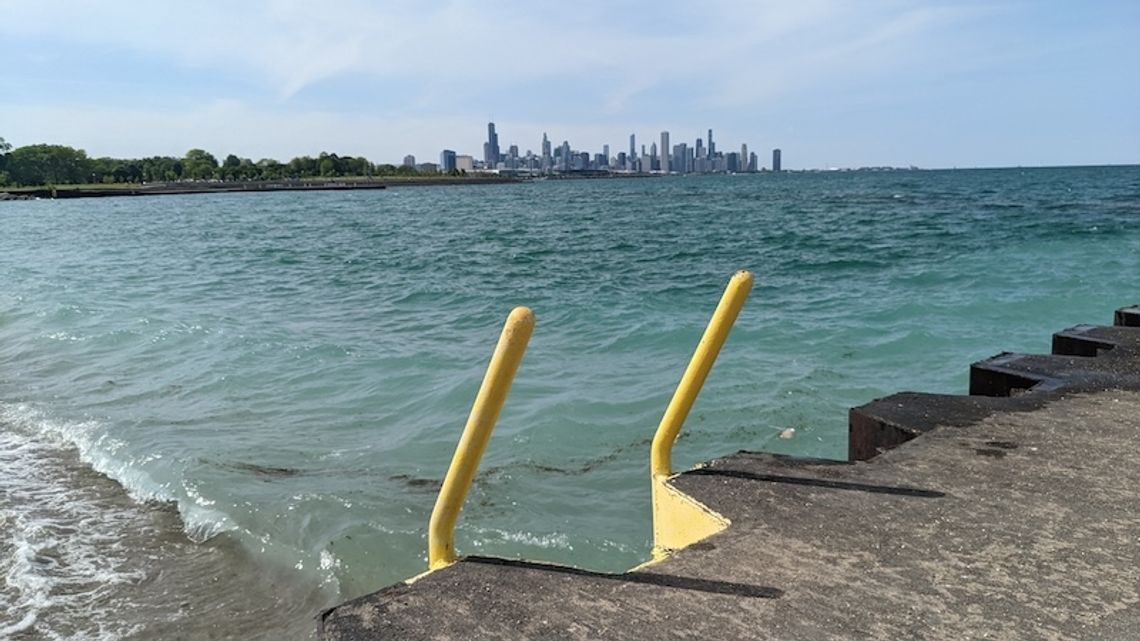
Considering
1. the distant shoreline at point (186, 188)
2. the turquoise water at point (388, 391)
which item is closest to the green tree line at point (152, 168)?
the distant shoreline at point (186, 188)

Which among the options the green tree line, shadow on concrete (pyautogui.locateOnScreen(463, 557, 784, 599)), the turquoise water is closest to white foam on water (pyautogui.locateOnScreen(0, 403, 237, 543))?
the turquoise water

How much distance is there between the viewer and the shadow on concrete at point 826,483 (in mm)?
3361

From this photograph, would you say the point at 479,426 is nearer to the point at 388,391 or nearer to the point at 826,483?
the point at 826,483

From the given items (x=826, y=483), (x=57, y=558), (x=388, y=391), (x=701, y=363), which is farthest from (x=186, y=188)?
(x=826, y=483)

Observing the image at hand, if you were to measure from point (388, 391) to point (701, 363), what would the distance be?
6.61m

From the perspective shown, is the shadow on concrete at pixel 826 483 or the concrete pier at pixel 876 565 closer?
the concrete pier at pixel 876 565

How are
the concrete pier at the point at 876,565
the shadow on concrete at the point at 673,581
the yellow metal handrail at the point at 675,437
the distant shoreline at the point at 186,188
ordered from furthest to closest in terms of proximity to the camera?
1. the distant shoreline at the point at 186,188
2. the yellow metal handrail at the point at 675,437
3. the shadow on concrete at the point at 673,581
4. the concrete pier at the point at 876,565

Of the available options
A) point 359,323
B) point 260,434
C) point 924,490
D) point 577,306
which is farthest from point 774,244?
point 924,490

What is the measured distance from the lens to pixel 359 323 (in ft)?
46.0

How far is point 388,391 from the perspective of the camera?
936 cm

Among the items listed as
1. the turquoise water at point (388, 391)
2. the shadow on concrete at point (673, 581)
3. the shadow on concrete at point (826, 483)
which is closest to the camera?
the shadow on concrete at point (673, 581)

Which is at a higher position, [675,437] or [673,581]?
[675,437]

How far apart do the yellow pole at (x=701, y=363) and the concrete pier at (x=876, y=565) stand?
0.44 ft

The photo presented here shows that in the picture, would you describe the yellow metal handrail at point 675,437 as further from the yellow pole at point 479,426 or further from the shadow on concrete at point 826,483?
the yellow pole at point 479,426
